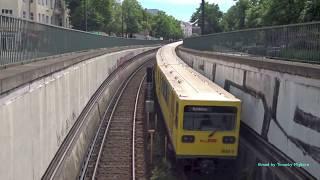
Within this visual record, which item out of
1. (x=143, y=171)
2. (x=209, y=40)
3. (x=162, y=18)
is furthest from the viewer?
(x=162, y=18)

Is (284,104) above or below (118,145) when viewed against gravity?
above

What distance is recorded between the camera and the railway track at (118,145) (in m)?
17.5

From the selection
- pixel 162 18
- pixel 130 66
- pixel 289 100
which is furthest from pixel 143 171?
pixel 162 18

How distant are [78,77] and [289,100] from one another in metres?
10.3

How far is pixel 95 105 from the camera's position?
25922 mm

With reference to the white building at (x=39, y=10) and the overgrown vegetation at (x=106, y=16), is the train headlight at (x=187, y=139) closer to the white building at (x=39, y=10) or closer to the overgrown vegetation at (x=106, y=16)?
the overgrown vegetation at (x=106, y=16)

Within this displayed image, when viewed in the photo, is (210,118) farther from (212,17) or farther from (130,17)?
(212,17)

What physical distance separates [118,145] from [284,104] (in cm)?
1041

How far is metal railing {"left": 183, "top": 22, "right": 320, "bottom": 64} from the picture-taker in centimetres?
1330

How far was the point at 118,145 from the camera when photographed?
21.8 m

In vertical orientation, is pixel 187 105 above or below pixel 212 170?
above

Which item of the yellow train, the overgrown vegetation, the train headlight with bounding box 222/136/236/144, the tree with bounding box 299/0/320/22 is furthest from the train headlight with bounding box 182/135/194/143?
the overgrown vegetation

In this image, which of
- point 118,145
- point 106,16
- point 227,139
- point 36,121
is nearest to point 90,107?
point 118,145

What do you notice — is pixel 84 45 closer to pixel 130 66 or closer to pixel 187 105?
pixel 187 105
